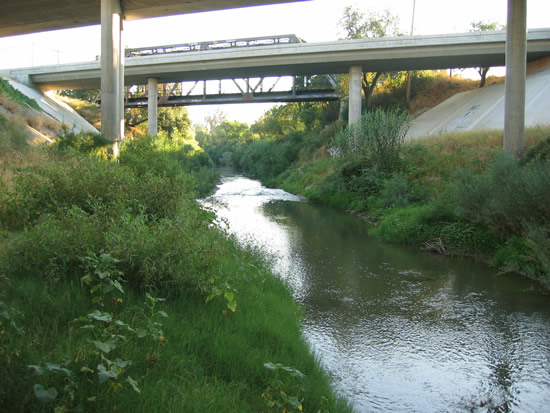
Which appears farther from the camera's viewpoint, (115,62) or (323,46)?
(323,46)

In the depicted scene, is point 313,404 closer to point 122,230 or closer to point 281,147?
point 122,230

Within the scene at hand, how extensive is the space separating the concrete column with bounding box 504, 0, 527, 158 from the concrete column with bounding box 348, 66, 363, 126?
16.6 metres

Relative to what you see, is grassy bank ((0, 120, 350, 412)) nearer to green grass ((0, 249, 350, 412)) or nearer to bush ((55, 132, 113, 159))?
green grass ((0, 249, 350, 412))

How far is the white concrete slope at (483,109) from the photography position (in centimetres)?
2677

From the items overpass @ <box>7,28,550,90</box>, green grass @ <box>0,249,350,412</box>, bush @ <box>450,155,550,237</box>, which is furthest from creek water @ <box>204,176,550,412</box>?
overpass @ <box>7,28,550,90</box>

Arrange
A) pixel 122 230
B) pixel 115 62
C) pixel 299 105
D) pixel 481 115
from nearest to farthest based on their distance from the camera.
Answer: pixel 122 230
pixel 115 62
pixel 481 115
pixel 299 105

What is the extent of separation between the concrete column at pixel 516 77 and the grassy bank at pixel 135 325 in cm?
1402

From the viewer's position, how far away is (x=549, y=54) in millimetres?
32281

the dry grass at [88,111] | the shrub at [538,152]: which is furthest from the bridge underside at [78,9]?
the dry grass at [88,111]

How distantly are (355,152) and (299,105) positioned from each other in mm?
30488

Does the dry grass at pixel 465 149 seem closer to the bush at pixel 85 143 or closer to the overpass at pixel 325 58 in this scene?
the overpass at pixel 325 58

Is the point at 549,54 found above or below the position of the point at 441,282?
above

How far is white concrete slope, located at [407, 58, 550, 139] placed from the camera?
26.8 meters

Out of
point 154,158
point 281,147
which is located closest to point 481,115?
point 281,147
